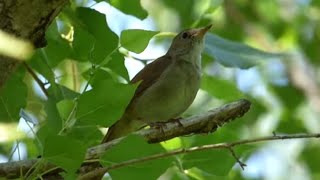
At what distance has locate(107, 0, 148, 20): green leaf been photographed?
9.53 ft

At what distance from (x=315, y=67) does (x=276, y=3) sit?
659 mm

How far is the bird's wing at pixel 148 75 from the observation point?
12.5ft

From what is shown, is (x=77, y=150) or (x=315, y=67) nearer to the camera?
(x=77, y=150)

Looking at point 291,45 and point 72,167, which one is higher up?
point 72,167

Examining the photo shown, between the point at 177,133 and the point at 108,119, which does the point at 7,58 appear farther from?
the point at 177,133

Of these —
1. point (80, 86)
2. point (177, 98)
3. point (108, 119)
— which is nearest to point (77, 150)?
point (108, 119)

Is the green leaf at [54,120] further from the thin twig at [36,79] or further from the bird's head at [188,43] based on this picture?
the bird's head at [188,43]

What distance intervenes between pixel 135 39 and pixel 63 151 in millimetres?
560

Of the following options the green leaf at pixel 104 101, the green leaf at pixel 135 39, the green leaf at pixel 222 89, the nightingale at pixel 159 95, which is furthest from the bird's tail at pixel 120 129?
the green leaf at pixel 104 101

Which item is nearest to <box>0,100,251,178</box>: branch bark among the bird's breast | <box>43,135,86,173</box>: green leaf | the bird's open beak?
<box>43,135,86,173</box>: green leaf

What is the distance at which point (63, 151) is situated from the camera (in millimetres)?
2166

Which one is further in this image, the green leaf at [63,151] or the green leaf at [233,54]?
the green leaf at [233,54]

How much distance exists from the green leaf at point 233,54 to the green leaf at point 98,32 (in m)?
0.64

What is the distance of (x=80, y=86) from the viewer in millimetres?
3467
